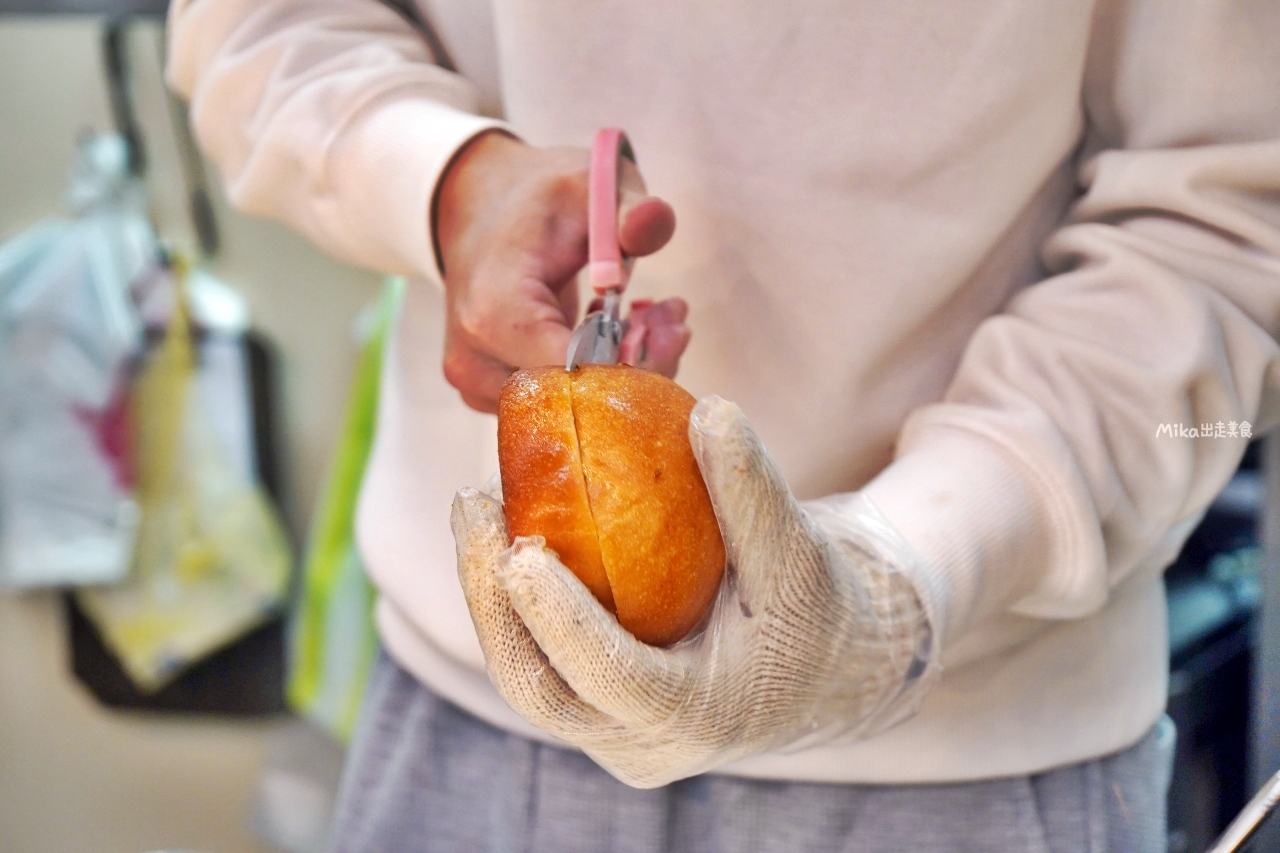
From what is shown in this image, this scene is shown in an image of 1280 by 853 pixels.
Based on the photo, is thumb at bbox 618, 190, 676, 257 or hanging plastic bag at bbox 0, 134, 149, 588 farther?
hanging plastic bag at bbox 0, 134, 149, 588

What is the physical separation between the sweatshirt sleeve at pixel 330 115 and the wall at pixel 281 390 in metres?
0.63

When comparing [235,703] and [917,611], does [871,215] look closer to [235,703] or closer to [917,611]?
[917,611]

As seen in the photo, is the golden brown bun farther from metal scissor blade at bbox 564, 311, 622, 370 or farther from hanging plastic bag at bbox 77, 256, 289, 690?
hanging plastic bag at bbox 77, 256, 289, 690

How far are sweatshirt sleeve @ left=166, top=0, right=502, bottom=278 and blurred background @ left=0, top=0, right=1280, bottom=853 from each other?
528 millimetres

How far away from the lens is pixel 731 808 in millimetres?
535

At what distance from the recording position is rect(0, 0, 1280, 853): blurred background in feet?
3.72

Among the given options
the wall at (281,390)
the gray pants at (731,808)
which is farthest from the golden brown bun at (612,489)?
the wall at (281,390)

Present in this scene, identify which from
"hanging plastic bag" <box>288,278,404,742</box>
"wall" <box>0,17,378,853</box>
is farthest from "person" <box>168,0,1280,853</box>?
"wall" <box>0,17,378,853</box>

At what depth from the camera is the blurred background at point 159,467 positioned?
1133 millimetres

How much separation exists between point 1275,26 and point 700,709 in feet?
1.29

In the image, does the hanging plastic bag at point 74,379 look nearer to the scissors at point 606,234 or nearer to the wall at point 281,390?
the wall at point 281,390

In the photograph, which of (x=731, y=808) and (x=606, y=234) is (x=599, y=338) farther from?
(x=731, y=808)

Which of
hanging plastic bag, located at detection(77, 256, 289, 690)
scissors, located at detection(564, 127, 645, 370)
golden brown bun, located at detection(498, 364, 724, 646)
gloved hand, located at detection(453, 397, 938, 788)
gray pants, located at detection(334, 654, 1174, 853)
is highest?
scissors, located at detection(564, 127, 645, 370)

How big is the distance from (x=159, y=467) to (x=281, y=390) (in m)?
0.17
